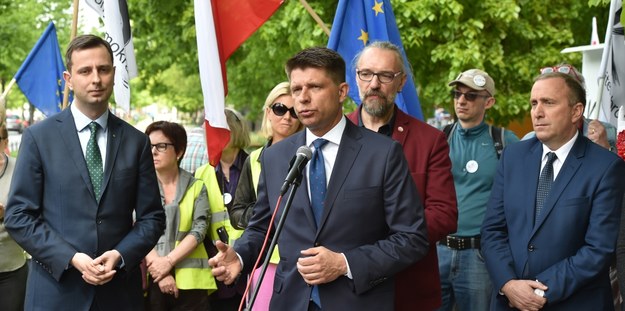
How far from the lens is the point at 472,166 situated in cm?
690

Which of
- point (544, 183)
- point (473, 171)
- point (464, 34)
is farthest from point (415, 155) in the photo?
point (464, 34)

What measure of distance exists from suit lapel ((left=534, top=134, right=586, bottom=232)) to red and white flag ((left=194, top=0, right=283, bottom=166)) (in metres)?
2.77

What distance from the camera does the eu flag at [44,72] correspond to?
35.5 feet

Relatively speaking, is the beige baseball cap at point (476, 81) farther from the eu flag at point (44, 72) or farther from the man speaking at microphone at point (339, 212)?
the eu flag at point (44, 72)

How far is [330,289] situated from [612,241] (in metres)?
1.80

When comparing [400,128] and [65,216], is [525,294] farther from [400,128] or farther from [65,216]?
[65,216]

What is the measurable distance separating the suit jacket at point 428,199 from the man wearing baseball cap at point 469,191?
1462 millimetres

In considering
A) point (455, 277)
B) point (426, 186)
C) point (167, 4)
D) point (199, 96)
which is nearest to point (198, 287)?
point (455, 277)

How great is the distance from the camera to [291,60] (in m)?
4.34

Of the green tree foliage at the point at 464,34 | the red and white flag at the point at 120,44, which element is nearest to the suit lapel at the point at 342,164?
the red and white flag at the point at 120,44

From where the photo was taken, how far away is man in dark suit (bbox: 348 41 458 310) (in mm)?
5098

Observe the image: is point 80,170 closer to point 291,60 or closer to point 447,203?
point 291,60

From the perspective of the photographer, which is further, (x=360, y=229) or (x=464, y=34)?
(x=464, y=34)

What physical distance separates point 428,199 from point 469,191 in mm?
1761
